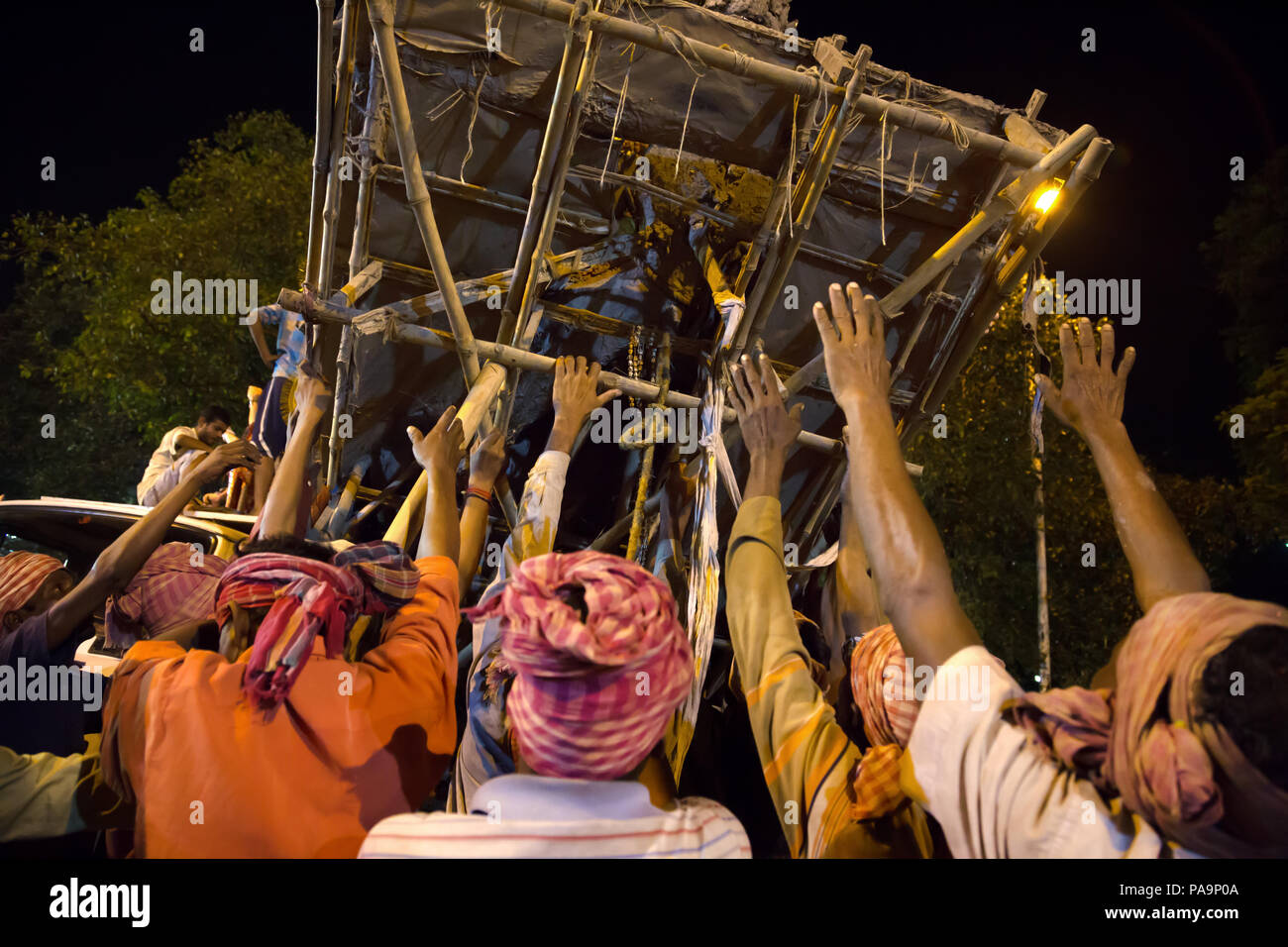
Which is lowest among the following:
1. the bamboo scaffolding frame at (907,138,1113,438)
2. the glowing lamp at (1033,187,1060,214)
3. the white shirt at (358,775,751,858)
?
the white shirt at (358,775,751,858)

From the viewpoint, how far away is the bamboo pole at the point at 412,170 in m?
3.27

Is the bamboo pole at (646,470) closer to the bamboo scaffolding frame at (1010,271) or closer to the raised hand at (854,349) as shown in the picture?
the bamboo scaffolding frame at (1010,271)

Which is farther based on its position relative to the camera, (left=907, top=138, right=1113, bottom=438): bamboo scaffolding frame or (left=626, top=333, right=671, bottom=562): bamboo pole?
(left=626, top=333, right=671, bottom=562): bamboo pole

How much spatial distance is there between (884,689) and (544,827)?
90 cm

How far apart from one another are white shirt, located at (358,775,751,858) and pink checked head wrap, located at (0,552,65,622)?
1737 mm

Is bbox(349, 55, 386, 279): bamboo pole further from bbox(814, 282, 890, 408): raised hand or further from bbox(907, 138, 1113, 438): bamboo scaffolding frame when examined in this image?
bbox(907, 138, 1113, 438): bamboo scaffolding frame

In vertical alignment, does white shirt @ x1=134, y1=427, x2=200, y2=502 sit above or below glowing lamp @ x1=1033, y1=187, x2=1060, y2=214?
below

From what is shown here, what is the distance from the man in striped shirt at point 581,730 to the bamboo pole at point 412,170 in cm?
216

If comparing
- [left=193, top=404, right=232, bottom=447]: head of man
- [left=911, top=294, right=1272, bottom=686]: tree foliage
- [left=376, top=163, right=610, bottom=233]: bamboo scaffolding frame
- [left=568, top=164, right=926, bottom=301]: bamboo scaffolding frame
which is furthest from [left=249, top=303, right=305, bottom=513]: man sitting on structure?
[left=911, top=294, right=1272, bottom=686]: tree foliage

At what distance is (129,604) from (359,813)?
1.58 metres

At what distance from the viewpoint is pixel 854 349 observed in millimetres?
2146

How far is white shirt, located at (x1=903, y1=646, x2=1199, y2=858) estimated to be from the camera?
1602 millimetres

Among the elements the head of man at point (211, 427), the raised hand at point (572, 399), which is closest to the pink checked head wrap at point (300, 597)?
the raised hand at point (572, 399)

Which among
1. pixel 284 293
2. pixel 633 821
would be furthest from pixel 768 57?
pixel 633 821
